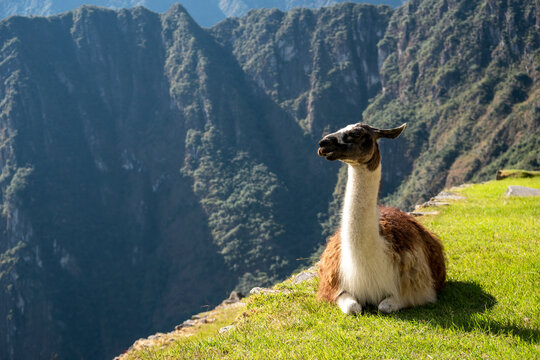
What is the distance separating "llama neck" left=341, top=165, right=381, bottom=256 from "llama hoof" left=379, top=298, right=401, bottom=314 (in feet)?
1.49

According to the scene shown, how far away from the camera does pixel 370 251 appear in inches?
133

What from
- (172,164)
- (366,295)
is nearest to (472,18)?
(172,164)

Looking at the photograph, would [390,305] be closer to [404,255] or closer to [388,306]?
[388,306]

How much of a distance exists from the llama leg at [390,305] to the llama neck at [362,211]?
46cm

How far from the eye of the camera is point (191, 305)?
7631cm

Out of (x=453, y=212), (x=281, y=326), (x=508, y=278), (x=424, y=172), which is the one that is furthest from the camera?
(x=424, y=172)

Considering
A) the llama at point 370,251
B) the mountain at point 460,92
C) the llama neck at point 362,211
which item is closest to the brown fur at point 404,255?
the llama at point 370,251

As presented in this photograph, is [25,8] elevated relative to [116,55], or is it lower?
elevated

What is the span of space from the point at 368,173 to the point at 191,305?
257 ft

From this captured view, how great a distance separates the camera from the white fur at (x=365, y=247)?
10.8ft

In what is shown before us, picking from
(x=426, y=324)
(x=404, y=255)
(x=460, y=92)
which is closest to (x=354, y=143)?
(x=404, y=255)

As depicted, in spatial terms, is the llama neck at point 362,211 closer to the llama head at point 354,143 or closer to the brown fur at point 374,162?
the brown fur at point 374,162

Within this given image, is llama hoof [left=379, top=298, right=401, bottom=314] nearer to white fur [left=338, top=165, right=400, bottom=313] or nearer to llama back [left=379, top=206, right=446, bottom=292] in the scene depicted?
white fur [left=338, top=165, right=400, bottom=313]

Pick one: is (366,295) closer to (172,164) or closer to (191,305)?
(191,305)
